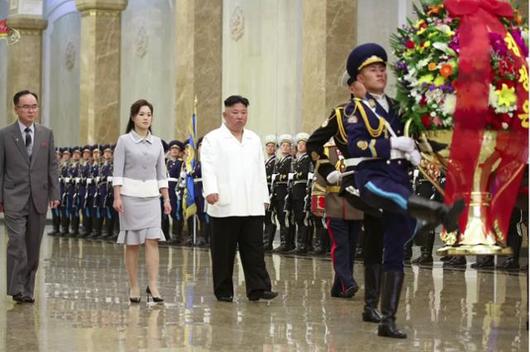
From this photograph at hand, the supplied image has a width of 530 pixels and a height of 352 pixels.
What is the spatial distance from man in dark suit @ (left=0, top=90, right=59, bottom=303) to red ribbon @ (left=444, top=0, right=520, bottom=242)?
14.4 feet

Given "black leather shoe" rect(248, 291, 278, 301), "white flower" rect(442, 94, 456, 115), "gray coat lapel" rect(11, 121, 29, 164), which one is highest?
"white flower" rect(442, 94, 456, 115)

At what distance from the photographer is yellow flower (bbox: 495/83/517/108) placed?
22.1 ft

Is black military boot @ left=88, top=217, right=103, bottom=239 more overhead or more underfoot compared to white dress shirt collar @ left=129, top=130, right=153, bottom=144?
more underfoot

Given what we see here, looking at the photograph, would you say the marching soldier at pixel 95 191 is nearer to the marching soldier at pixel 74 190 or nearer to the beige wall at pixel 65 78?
the marching soldier at pixel 74 190

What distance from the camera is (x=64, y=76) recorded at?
34.8 m

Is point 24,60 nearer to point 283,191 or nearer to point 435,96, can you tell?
point 283,191

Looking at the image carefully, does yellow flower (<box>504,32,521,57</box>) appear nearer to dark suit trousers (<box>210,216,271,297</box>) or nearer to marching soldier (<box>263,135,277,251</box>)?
dark suit trousers (<box>210,216,271,297</box>)

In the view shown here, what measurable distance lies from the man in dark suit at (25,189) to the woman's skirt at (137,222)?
0.64 meters

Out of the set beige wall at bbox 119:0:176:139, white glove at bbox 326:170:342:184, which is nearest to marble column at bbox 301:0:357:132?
white glove at bbox 326:170:342:184

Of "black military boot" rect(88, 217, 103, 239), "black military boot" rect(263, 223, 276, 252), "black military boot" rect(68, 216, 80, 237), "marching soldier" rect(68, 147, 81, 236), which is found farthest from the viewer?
"black military boot" rect(68, 216, 80, 237)

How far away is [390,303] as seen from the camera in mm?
7551

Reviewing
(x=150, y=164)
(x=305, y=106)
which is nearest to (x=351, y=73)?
(x=150, y=164)

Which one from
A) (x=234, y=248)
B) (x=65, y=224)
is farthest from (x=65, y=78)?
(x=234, y=248)

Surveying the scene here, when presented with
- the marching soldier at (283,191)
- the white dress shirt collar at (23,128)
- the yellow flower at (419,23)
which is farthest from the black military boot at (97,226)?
the yellow flower at (419,23)
